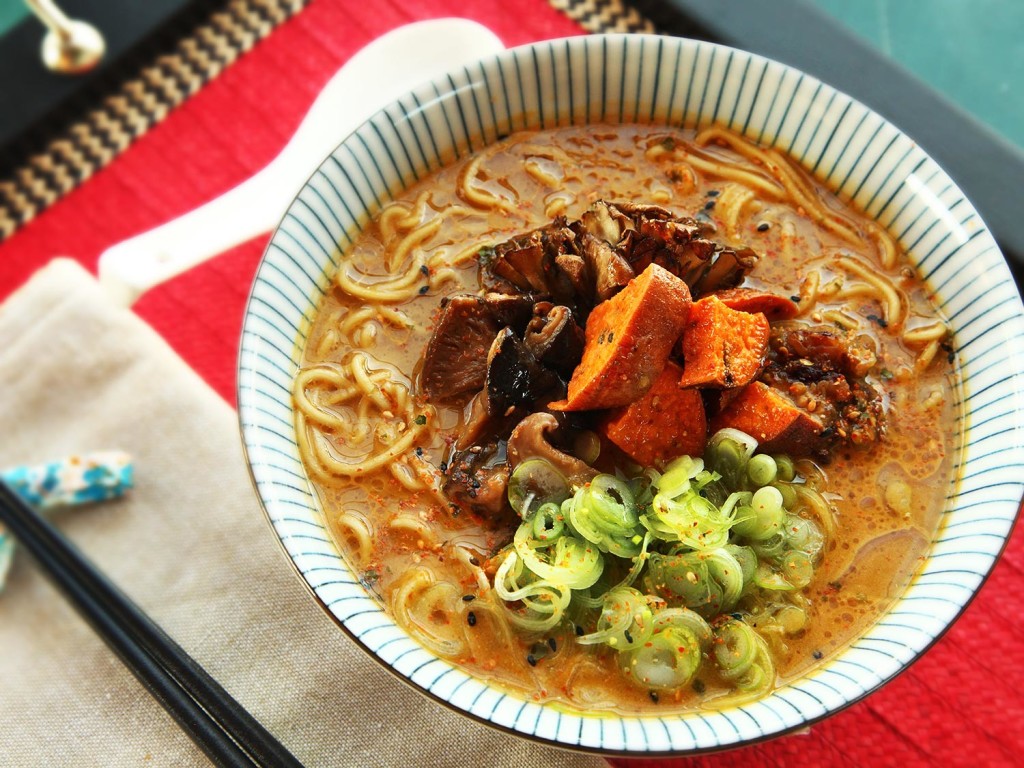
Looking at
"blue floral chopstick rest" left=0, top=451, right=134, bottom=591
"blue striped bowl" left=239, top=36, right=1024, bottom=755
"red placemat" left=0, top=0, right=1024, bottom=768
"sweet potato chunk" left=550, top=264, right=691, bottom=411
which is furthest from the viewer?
"red placemat" left=0, top=0, right=1024, bottom=768

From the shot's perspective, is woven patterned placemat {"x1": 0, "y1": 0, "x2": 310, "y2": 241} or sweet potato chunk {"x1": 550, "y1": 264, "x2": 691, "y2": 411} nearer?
sweet potato chunk {"x1": 550, "y1": 264, "x2": 691, "y2": 411}

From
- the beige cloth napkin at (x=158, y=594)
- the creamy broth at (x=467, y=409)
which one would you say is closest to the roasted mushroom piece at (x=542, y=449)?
the creamy broth at (x=467, y=409)

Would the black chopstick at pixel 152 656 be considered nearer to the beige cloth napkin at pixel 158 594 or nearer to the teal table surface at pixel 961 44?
the beige cloth napkin at pixel 158 594

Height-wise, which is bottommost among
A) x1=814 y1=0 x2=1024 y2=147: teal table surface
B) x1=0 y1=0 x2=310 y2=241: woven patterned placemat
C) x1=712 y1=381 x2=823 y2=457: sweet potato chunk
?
x1=0 y1=0 x2=310 y2=241: woven patterned placemat

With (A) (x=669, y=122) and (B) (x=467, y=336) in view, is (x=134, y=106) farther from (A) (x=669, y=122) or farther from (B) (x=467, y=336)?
(A) (x=669, y=122)

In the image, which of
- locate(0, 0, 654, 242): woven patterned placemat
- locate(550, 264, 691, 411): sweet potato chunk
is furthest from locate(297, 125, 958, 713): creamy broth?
locate(0, 0, 654, 242): woven patterned placemat

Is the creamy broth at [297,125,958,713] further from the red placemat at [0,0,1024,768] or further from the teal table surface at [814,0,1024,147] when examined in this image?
the teal table surface at [814,0,1024,147]

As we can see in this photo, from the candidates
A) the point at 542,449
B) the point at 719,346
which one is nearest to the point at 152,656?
the point at 542,449
